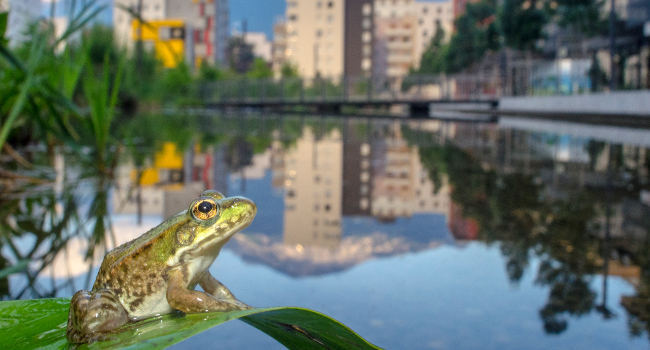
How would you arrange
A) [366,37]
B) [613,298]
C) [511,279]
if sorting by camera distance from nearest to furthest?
[613,298], [511,279], [366,37]

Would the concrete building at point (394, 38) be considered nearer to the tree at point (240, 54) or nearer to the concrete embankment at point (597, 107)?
the tree at point (240, 54)

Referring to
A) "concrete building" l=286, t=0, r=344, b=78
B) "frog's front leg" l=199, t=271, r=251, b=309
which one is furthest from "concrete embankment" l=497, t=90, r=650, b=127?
"concrete building" l=286, t=0, r=344, b=78

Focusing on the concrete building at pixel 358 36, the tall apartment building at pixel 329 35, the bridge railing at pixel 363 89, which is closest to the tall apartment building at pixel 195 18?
the tall apartment building at pixel 329 35

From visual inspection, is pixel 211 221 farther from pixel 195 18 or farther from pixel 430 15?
pixel 430 15

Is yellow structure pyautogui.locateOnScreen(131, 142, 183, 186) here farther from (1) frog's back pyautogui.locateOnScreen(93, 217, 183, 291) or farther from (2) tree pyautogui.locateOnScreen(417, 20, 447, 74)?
(2) tree pyautogui.locateOnScreen(417, 20, 447, 74)

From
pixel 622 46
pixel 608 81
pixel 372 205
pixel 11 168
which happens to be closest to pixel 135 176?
pixel 11 168

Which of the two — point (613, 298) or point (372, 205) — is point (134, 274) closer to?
point (613, 298)
